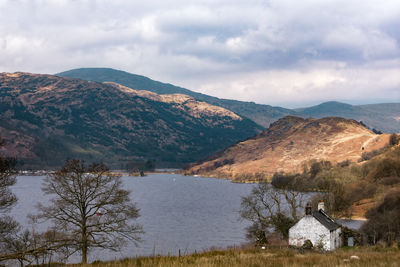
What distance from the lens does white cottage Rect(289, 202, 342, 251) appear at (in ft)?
208

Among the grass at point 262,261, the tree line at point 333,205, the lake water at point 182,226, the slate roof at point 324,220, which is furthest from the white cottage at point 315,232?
the grass at point 262,261

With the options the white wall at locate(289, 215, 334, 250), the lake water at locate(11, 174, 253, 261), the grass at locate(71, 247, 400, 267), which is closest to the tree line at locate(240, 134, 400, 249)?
the white wall at locate(289, 215, 334, 250)

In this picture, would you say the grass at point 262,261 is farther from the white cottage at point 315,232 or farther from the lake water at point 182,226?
the lake water at point 182,226

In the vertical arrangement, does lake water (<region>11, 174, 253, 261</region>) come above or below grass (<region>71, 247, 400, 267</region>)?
below

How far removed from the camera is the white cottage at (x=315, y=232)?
6329cm

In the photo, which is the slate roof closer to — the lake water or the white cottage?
the white cottage

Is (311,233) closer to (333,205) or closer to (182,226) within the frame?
(333,205)

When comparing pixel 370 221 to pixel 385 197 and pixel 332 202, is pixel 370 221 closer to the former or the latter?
pixel 332 202

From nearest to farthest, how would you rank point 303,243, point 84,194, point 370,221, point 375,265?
point 375,265
point 84,194
point 303,243
point 370,221

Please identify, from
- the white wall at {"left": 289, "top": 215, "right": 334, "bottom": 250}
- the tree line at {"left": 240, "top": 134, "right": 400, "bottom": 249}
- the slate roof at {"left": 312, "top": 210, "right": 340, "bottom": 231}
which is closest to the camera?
the white wall at {"left": 289, "top": 215, "right": 334, "bottom": 250}

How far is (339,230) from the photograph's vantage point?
6881cm

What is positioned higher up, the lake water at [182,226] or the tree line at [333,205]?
the tree line at [333,205]

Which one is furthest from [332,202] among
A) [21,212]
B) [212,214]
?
[21,212]

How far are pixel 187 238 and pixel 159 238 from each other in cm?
698
